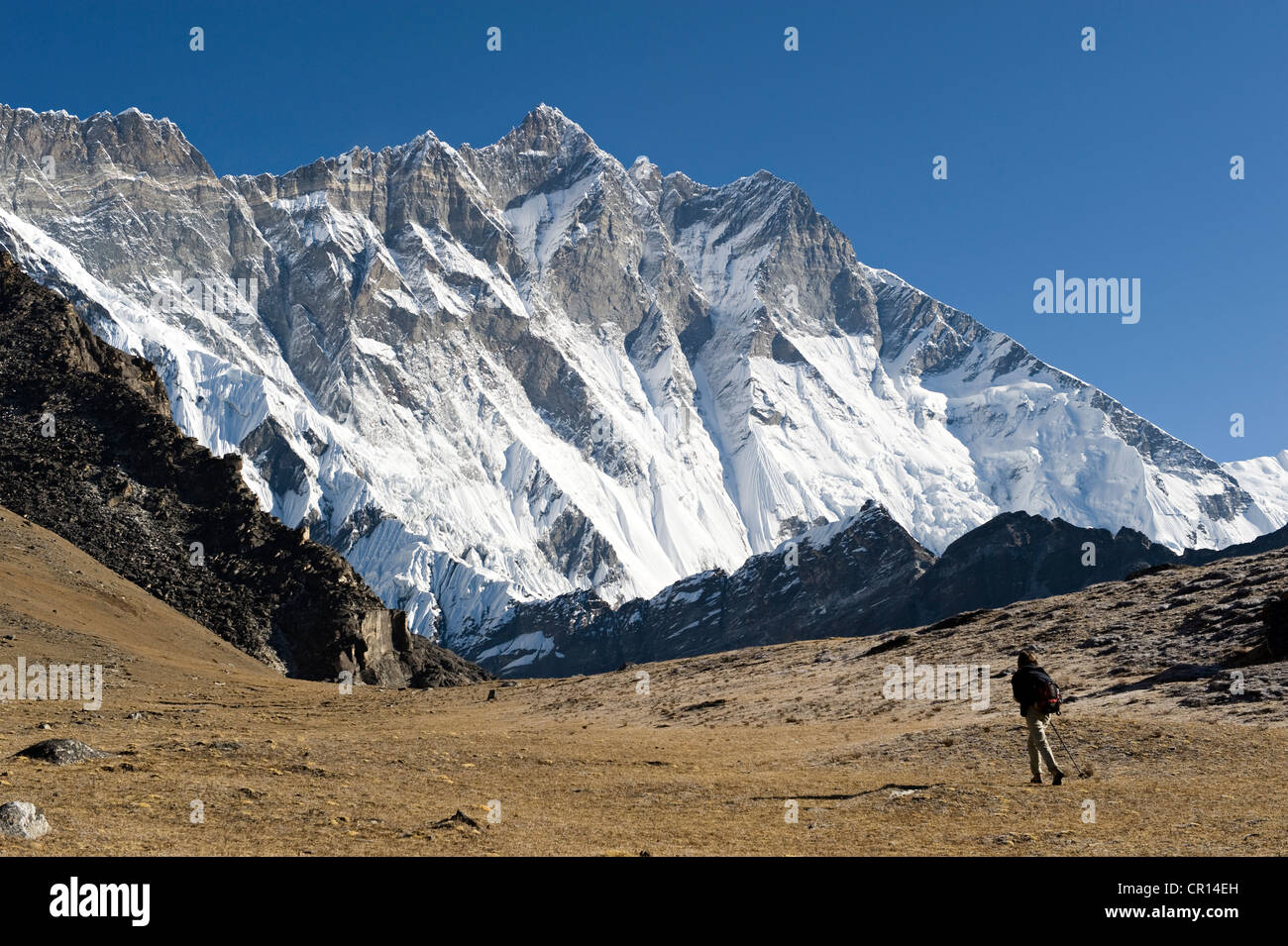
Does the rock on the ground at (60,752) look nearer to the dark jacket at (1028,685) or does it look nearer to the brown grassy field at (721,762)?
the brown grassy field at (721,762)

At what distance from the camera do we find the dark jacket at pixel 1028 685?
21938mm

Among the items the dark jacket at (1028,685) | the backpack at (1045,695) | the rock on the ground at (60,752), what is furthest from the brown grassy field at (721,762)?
the dark jacket at (1028,685)

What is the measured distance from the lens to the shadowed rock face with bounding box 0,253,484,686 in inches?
3147

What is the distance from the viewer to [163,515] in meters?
85.4

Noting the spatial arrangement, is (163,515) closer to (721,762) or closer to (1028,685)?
(721,762)

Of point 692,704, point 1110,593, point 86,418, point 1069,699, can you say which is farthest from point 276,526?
point 1069,699

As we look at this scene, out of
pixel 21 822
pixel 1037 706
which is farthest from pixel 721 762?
pixel 21 822

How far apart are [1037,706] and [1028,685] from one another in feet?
1.45

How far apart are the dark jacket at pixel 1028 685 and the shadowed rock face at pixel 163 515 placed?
6468cm

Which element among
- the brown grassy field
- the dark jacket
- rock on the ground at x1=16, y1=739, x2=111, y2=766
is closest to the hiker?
the dark jacket

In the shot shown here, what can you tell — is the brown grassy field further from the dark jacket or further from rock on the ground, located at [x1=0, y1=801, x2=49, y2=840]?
the dark jacket

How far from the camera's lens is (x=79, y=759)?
2319 cm
